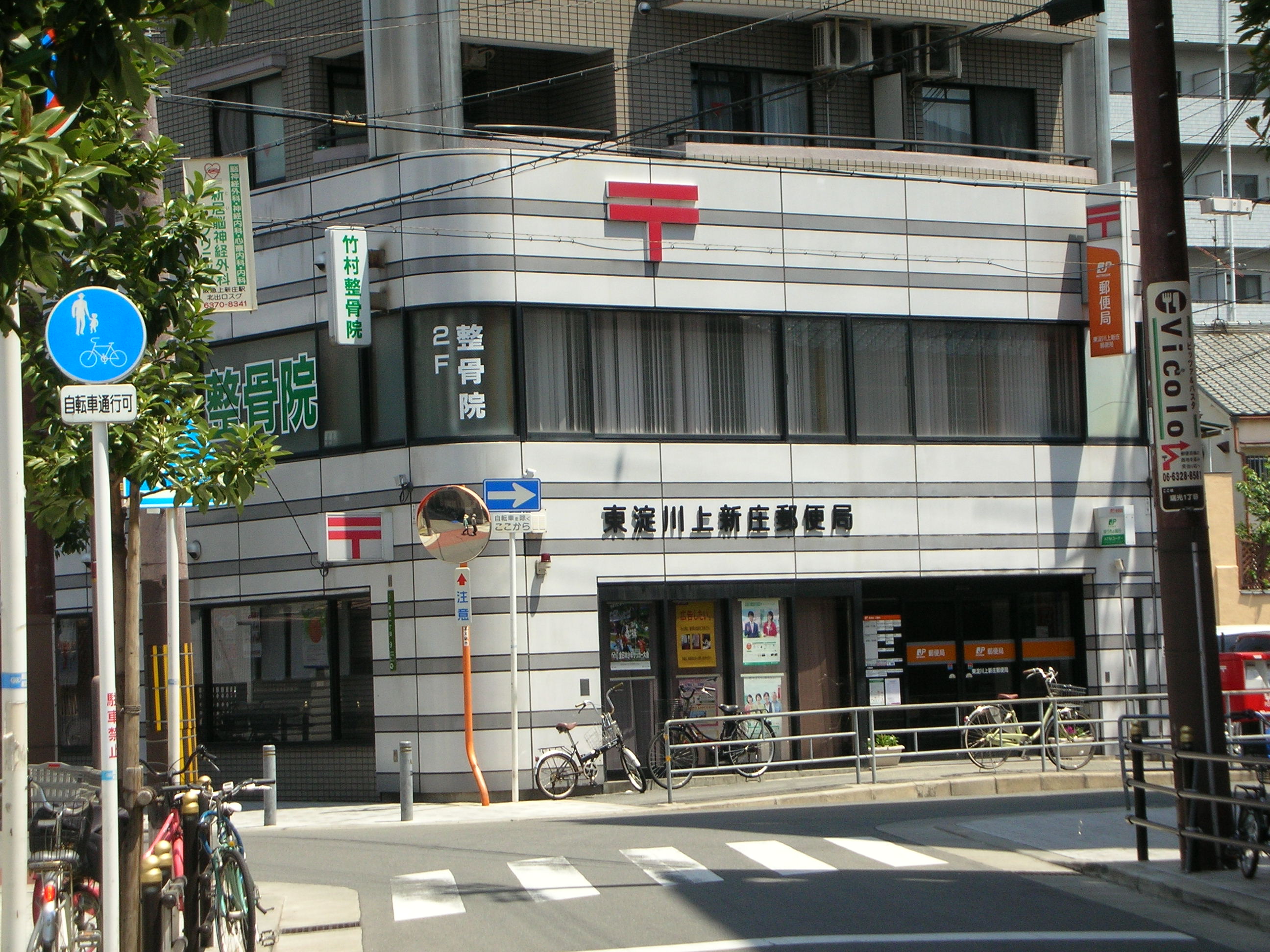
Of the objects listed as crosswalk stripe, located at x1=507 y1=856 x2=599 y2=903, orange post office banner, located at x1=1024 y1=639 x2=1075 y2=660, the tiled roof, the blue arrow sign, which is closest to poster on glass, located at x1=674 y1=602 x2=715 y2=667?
the blue arrow sign

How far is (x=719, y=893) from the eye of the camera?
36.7 ft

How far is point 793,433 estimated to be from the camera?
2191 centimetres

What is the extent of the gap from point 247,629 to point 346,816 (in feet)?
15.5

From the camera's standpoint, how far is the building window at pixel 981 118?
25031mm

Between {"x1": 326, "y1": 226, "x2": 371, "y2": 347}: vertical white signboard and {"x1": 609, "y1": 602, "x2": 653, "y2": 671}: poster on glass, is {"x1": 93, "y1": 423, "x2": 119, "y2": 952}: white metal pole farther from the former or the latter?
{"x1": 609, "y1": 602, "x2": 653, "y2": 671}: poster on glass

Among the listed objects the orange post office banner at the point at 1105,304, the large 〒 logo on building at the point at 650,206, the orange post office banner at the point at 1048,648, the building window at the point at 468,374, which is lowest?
the orange post office banner at the point at 1048,648

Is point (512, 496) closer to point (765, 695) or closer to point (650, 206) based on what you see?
point (650, 206)

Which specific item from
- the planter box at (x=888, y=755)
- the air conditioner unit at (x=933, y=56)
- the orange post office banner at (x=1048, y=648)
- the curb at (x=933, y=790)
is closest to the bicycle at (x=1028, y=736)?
the curb at (x=933, y=790)

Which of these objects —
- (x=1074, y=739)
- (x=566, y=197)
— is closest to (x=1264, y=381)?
(x=1074, y=739)

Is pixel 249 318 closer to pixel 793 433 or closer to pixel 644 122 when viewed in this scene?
pixel 644 122

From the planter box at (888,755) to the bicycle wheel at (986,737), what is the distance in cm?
93

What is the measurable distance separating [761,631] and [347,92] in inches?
415

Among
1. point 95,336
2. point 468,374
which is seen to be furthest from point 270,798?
point 95,336

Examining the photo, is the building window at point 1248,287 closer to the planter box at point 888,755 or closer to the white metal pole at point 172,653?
the planter box at point 888,755
